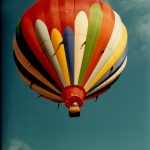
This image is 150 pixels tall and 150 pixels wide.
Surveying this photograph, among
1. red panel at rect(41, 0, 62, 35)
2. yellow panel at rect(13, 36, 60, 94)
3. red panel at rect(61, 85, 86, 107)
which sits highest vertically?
red panel at rect(41, 0, 62, 35)

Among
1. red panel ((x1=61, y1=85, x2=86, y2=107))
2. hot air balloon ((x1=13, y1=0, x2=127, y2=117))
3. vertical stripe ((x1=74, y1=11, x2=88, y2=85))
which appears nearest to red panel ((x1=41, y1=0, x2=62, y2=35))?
hot air balloon ((x1=13, y1=0, x2=127, y2=117))

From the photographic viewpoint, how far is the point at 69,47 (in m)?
2.83

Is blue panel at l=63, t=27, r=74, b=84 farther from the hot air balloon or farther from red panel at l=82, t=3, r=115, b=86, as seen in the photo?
red panel at l=82, t=3, r=115, b=86

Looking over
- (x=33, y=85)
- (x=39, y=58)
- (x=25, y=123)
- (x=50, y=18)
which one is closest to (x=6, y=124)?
(x=25, y=123)

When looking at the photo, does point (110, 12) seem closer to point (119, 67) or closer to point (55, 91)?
point (119, 67)

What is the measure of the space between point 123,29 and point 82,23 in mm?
430

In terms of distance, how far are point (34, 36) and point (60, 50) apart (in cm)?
20

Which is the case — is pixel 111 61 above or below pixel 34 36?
below

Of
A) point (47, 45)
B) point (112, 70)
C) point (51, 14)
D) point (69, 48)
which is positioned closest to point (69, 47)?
point (69, 48)

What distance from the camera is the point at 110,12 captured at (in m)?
3.06

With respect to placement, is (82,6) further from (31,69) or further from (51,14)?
(31,69)

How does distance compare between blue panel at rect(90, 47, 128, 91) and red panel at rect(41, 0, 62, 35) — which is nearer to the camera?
red panel at rect(41, 0, 62, 35)

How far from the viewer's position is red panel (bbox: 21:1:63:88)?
2.86 metres

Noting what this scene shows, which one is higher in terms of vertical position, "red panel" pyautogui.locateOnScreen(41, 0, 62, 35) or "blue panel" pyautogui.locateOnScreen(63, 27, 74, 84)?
"red panel" pyautogui.locateOnScreen(41, 0, 62, 35)
